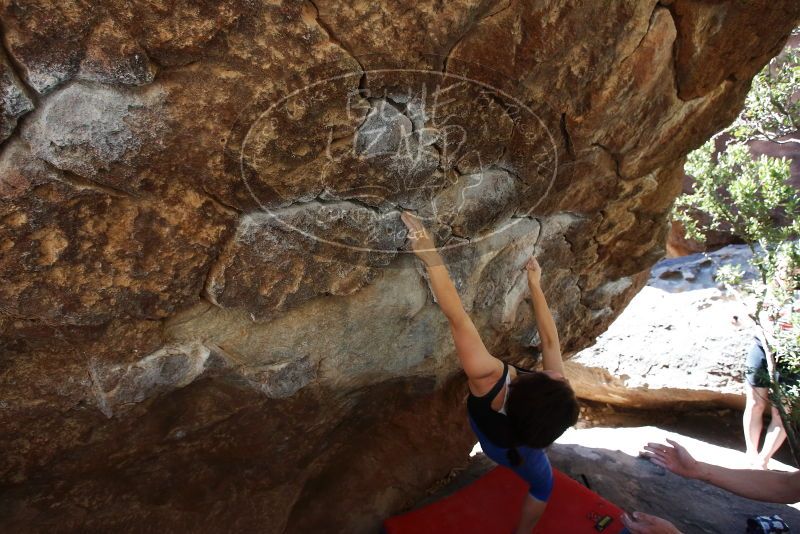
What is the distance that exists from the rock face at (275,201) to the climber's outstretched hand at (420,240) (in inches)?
1.5

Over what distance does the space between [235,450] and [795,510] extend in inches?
110

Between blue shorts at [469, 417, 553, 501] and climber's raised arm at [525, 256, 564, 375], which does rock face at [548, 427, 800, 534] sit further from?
climber's raised arm at [525, 256, 564, 375]

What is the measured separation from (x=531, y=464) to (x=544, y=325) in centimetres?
52


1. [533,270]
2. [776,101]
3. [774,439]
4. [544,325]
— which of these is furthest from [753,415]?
[533,270]

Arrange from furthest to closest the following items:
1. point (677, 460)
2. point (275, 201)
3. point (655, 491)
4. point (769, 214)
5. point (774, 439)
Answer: point (769, 214) < point (774, 439) < point (655, 491) < point (677, 460) < point (275, 201)

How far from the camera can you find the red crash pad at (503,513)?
2.23m

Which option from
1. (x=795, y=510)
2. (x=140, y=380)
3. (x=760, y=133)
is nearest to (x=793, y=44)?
(x=760, y=133)

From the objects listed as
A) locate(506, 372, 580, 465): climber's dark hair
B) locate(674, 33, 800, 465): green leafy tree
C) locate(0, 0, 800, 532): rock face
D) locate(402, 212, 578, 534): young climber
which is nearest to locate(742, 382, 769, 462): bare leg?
locate(674, 33, 800, 465): green leafy tree

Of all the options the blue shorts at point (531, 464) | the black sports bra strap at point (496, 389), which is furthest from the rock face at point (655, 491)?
the black sports bra strap at point (496, 389)

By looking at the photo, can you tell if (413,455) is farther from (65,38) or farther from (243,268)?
(65,38)

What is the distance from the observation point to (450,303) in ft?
5.49

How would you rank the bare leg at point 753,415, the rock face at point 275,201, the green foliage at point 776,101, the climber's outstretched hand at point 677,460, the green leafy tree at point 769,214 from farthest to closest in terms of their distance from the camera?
the green foliage at point 776,101 < the bare leg at point 753,415 < the green leafy tree at point 769,214 < the climber's outstretched hand at point 677,460 < the rock face at point 275,201

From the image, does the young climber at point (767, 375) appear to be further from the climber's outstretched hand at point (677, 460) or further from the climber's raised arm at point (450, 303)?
the climber's raised arm at point (450, 303)

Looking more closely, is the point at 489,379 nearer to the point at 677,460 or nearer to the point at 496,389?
the point at 496,389
